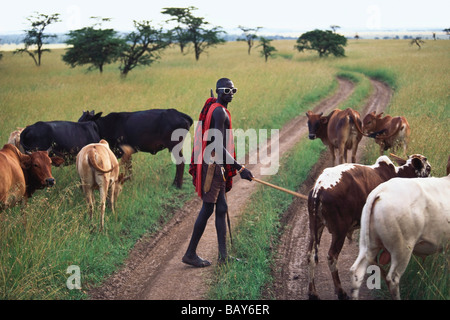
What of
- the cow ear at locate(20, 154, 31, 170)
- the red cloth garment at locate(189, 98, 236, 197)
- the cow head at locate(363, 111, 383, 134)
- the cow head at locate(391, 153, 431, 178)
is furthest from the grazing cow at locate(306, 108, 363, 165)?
the cow ear at locate(20, 154, 31, 170)

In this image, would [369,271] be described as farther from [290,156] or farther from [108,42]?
[108,42]

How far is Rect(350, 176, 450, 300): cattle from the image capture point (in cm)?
412

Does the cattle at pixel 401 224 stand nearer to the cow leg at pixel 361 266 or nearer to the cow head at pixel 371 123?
the cow leg at pixel 361 266

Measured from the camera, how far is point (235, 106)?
15070mm

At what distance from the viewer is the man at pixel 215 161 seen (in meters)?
5.45

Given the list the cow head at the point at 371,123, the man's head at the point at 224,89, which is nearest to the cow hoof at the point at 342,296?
the man's head at the point at 224,89

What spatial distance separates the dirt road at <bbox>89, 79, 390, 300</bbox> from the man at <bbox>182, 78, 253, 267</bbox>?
1.14 feet

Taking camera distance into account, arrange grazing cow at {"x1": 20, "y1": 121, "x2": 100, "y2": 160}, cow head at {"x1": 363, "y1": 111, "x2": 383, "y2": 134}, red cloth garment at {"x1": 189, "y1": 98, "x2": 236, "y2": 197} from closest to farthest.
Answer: red cloth garment at {"x1": 189, "y1": 98, "x2": 236, "y2": 197} → grazing cow at {"x1": 20, "y1": 121, "x2": 100, "y2": 160} → cow head at {"x1": 363, "y1": 111, "x2": 383, "y2": 134}

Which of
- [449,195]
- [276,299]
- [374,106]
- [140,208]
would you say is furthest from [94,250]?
[374,106]

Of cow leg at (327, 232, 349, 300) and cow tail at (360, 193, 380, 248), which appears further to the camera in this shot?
cow leg at (327, 232, 349, 300)

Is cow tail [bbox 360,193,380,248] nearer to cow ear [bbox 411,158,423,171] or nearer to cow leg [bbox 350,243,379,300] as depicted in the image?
cow leg [bbox 350,243,379,300]

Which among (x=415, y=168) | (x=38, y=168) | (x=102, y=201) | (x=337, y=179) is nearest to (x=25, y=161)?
(x=38, y=168)

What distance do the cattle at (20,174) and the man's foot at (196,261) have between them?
2.19 metres

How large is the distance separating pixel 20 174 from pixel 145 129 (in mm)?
3107
